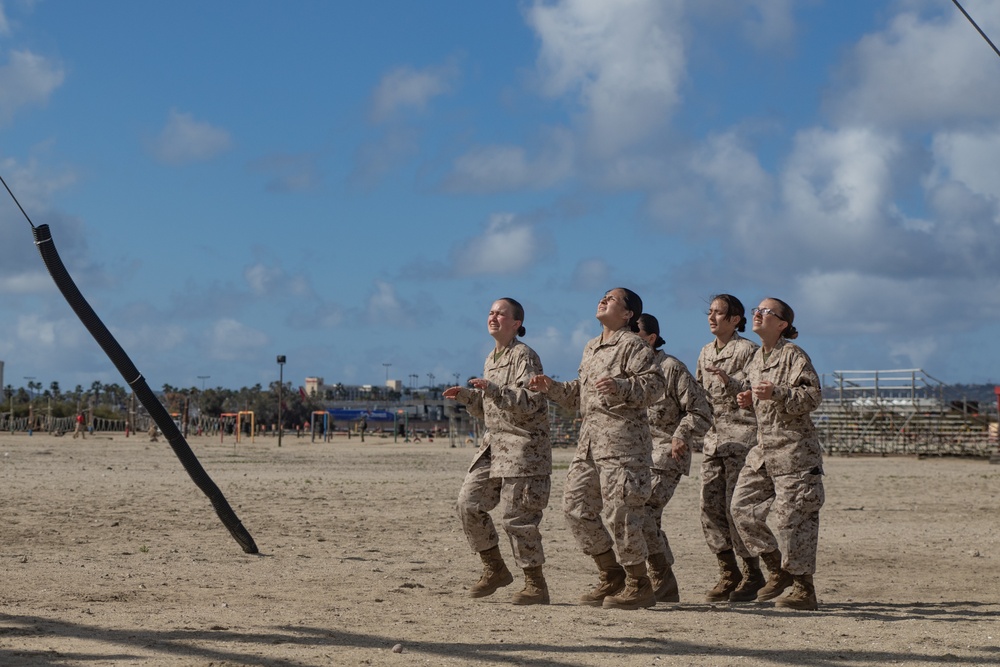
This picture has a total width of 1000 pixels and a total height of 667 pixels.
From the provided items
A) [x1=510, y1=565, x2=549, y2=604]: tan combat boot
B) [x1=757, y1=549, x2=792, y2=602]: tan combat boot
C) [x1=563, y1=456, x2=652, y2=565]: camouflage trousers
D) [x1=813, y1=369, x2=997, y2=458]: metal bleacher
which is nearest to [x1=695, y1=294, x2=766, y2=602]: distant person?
[x1=757, y1=549, x2=792, y2=602]: tan combat boot

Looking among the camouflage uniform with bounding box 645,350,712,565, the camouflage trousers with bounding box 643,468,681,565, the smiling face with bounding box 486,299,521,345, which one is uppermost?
the smiling face with bounding box 486,299,521,345

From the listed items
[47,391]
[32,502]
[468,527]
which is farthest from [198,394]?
[468,527]

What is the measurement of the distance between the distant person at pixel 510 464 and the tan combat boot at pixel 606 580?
0.31 m

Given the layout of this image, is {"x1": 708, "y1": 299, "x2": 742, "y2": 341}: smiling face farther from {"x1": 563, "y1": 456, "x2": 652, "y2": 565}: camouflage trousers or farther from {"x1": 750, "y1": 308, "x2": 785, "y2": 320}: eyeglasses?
{"x1": 563, "y1": 456, "x2": 652, "y2": 565}: camouflage trousers

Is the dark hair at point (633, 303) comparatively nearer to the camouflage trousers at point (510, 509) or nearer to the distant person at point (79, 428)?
the camouflage trousers at point (510, 509)

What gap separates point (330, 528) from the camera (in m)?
13.8

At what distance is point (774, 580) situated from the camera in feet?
29.0

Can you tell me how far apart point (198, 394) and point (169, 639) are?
12964cm

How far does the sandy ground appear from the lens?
6578mm

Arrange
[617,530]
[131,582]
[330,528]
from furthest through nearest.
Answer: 1. [330,528]
2. [131,582]
3. [617,530]

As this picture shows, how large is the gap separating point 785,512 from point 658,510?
861 mm

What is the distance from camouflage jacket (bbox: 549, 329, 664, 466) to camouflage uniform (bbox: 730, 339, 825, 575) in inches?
29.4

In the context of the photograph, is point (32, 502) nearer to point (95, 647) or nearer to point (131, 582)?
point (131, 582)

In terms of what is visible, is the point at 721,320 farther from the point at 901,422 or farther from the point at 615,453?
the point at 901,422
